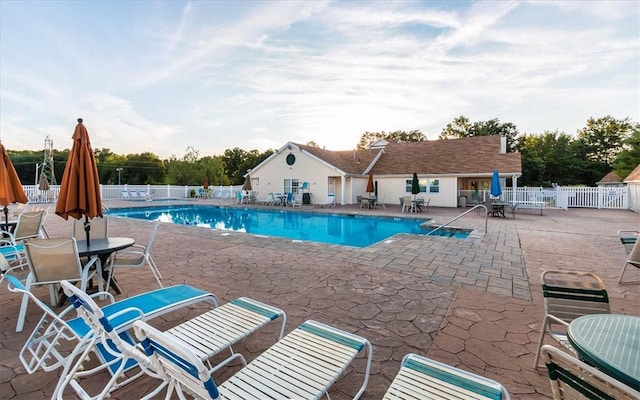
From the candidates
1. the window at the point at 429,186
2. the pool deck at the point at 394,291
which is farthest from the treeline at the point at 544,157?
the pool deck at the point at 394,291

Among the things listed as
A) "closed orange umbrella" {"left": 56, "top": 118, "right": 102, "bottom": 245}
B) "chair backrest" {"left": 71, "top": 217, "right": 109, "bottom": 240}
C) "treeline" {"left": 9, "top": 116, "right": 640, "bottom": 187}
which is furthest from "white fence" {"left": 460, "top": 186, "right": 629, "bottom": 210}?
"closed orange umbrella" {"left": 56, "top": 118, "right": 102, "bottom": 245}

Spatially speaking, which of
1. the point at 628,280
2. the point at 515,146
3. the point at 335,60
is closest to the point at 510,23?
the point at 335,60

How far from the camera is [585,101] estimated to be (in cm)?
1468

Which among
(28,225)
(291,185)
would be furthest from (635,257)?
(291,185)

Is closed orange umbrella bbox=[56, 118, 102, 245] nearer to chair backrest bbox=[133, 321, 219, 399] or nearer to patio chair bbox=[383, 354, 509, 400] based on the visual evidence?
chair backrest bbox=[133, 321, 219, 399]

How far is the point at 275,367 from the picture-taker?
6.30 feet

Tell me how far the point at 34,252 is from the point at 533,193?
2357 cm

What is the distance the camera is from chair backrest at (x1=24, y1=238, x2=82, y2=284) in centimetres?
326

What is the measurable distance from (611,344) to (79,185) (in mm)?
5391

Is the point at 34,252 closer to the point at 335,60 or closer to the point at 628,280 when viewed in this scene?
the point at 628,280

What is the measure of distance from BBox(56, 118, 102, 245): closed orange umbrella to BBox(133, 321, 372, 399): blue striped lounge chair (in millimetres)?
3137

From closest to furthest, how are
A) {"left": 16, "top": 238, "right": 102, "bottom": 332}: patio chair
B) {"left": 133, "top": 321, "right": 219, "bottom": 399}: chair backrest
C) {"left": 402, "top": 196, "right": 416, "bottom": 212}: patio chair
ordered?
{"left": 133, "top": 321, "right": 219, "bottom": 399}: chair backrest
{"left": 16, "top": 238, "right": 102, "bottom": 332}: patio chair
{"left": 402, "top": 196, "right": 416, "bottom": 212}: patio chair

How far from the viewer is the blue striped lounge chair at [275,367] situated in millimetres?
1374

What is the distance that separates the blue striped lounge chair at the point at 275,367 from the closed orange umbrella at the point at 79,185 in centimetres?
314
